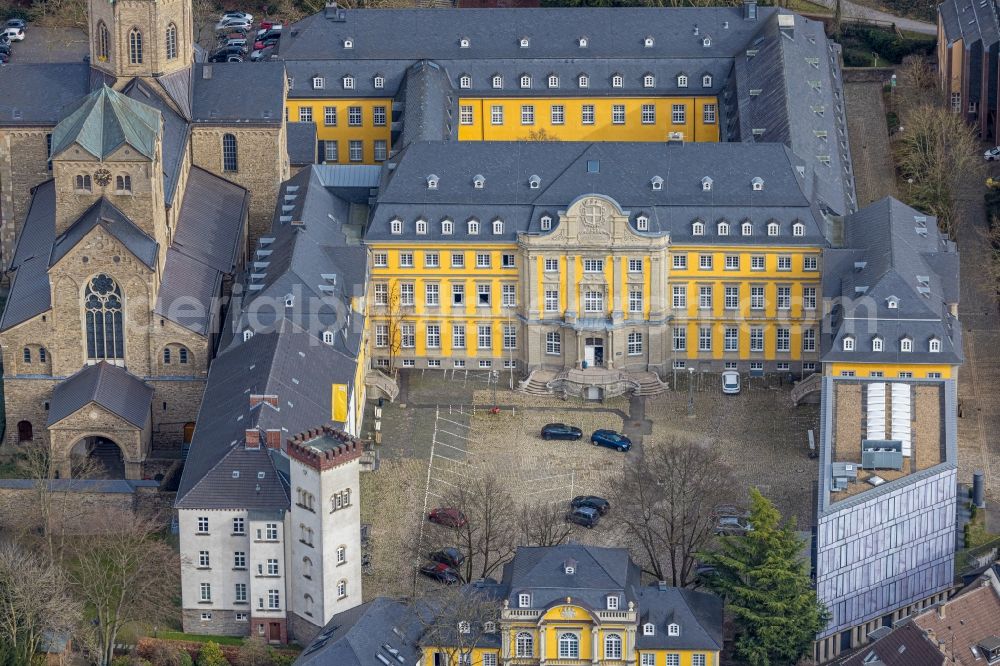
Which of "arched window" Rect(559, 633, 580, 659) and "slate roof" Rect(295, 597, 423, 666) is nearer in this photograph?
"slate roof" Rect(295, 597, 423, 666)

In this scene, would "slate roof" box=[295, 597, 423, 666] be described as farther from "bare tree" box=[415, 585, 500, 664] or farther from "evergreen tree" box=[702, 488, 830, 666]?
"evergreen tree" box=[702, 488, 830, 666]

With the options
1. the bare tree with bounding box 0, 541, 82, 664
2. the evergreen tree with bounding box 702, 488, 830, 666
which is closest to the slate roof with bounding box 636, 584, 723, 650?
the evergreen tree with bounding box 702, 488, 830, 666

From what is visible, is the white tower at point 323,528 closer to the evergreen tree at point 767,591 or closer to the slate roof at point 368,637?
the slate roof at point 368,637

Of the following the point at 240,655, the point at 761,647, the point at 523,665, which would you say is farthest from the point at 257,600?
the point at 761,647

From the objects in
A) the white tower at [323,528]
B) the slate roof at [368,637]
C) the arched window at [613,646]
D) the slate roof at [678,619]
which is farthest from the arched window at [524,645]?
the white tower at [323,528]

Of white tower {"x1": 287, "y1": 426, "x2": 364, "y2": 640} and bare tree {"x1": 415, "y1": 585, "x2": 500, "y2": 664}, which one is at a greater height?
white tower {"x1": 287, "y1": 426, "x2": 364, "y2": 640}

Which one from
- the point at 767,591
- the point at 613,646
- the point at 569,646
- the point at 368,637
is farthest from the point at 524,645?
the point at 767,591

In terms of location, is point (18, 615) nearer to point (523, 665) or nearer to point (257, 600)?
point (257, 600)
